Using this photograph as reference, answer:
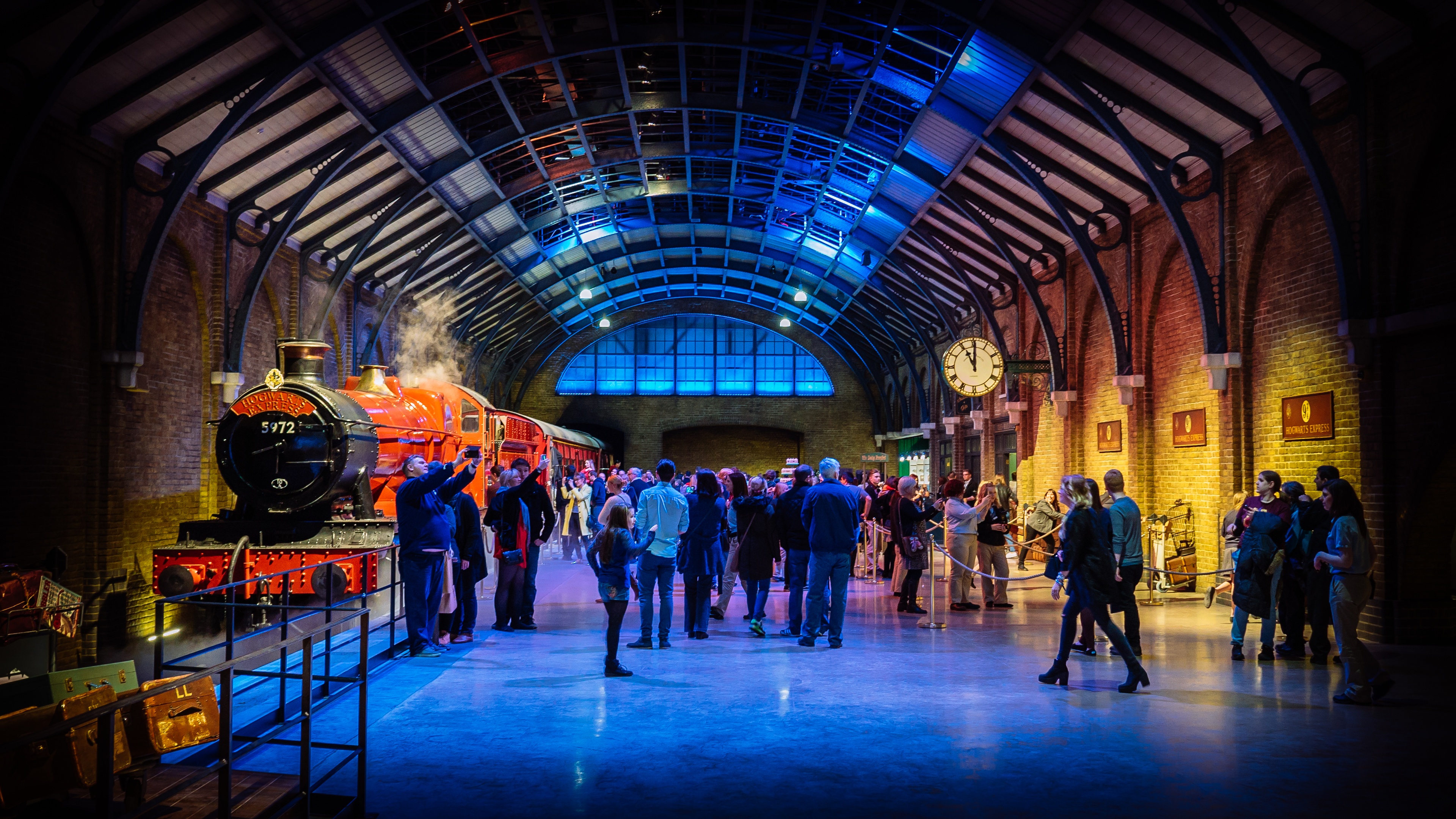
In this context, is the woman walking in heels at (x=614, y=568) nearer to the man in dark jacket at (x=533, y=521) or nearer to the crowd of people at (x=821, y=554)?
the crowd of people at (x=821, y=554)

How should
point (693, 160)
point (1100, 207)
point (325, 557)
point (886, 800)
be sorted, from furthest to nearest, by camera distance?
1. point (693, 160)
2. point (1100, 207)
3. point (325, 557)
4. point (886, 800)

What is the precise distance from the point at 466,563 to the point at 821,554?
11.2ft

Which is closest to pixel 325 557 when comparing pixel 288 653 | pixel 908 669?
pixel 288 653

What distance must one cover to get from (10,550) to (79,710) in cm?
834

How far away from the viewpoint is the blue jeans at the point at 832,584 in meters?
9.31

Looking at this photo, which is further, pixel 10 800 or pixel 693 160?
pixel 693 160

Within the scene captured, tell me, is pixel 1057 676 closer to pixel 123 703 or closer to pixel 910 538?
pixel 910 538

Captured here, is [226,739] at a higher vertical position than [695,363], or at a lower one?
lower

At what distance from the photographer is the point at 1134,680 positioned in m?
7.36

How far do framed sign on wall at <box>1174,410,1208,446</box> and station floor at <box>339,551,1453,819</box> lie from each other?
179 inches

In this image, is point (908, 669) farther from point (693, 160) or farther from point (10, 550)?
point (693, 160)

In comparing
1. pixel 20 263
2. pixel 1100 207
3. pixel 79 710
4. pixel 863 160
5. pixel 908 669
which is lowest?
pixel 908 669

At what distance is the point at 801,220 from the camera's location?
2534 centimetres

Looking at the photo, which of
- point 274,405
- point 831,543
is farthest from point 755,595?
point 274,405
